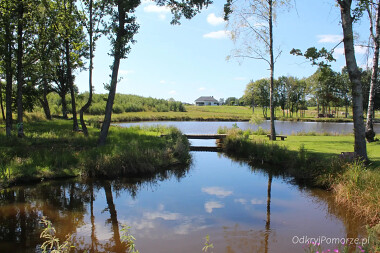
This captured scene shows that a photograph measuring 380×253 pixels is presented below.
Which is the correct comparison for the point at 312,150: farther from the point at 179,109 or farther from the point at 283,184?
the point at 179,109

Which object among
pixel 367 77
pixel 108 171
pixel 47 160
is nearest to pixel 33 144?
pixel 47 160

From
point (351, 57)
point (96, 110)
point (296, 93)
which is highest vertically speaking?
point (296, 93)

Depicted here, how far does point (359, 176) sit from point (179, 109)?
223 ft

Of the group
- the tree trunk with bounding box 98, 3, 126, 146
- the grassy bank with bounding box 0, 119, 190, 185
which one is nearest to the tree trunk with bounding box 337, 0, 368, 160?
the grassy bank with bounding box 0, 119, 190, 185

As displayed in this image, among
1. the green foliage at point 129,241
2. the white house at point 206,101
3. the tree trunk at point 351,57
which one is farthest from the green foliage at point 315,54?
the white house at point 206,101

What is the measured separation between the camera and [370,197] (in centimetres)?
706

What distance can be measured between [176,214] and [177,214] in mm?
28

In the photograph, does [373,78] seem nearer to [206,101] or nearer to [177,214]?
[177,214]

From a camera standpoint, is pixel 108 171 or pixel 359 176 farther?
pixel 108 171

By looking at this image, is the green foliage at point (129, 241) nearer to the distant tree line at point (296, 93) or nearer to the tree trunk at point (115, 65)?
the tree trunk at point (115, 65)

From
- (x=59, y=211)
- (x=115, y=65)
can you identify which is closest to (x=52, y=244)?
(x=59, y=211)

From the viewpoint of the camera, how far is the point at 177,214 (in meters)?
7.52

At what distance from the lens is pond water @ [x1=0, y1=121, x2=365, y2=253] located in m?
5.89

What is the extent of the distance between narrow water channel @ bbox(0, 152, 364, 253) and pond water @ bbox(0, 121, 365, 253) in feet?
0.07
